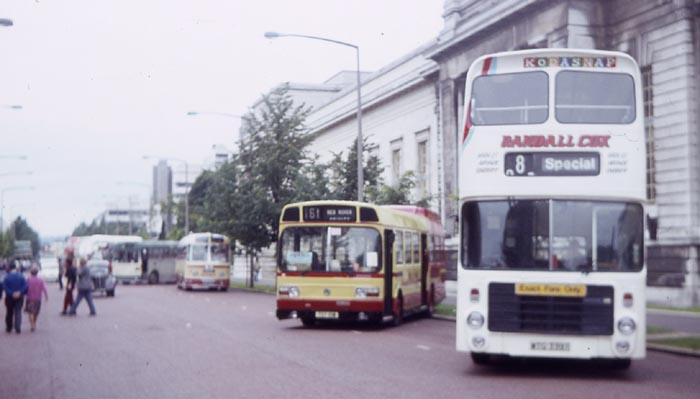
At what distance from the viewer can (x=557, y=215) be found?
13820 millimetres

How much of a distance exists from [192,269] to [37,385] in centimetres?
3843

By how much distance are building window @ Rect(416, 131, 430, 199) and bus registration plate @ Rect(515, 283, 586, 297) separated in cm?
3478

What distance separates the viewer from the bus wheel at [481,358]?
586 inches

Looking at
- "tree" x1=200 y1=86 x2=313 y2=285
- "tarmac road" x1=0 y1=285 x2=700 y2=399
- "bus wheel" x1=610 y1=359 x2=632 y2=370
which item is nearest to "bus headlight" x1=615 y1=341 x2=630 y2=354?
"tarmac road" x1=0 y1=285 x2=700 y2=399

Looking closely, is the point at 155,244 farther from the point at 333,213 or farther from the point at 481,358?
the point at 481,358

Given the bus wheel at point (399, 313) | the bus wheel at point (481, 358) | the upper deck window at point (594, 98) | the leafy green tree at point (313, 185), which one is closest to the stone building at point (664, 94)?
the bus wheel at point (399, 313)

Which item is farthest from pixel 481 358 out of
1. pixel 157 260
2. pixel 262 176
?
pixel 157 260

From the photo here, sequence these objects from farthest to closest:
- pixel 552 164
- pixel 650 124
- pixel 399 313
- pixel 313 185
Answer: pixel 313 185, pixel 650 124, pixel 399 313, pixel 552 164

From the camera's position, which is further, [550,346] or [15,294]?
[15,294]

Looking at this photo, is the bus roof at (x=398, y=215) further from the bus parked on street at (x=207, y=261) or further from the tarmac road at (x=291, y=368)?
the bus parked on street at (x=207, y=261)

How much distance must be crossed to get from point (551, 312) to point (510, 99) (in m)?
3.00

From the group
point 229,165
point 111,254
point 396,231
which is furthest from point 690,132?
point 111,254

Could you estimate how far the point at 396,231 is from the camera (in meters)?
24.3

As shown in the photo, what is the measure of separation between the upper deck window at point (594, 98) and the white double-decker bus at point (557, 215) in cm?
1
